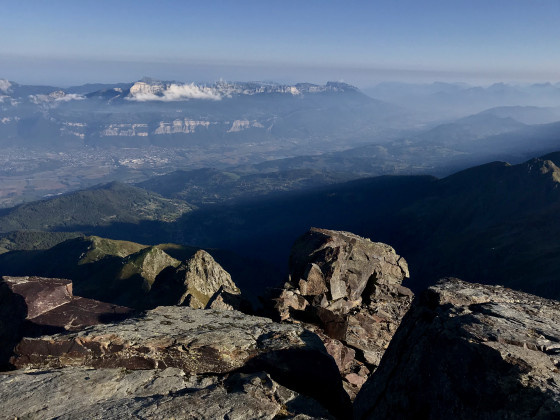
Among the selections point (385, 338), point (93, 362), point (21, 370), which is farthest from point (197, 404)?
point (385, 338)

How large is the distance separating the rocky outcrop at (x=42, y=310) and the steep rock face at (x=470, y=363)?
33.6 m

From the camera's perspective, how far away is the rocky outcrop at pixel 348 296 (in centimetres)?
3350

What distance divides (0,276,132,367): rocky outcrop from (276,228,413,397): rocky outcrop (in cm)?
2271

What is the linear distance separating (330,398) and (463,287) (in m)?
12.2

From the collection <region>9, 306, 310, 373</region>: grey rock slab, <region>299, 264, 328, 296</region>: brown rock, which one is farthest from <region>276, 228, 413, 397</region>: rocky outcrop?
<region>9, 306, 310, 373</region>: grey rock slab

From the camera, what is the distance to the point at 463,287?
25188mm

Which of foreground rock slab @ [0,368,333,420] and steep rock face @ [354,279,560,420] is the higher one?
steep rock face @ [354,279,560,420]

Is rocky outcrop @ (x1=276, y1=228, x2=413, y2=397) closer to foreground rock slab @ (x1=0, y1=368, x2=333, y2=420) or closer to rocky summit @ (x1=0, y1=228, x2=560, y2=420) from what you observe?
rocky summit @ (x1=0, y1=228, x2=560, y2=420)

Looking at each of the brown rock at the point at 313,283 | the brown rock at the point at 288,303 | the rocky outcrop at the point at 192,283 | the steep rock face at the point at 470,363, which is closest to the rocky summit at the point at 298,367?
the steep rock face at the point at 470,363

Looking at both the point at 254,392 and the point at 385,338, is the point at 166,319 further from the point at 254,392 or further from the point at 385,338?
the point at 385,338

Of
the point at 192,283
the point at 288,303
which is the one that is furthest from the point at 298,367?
the point at 192,283

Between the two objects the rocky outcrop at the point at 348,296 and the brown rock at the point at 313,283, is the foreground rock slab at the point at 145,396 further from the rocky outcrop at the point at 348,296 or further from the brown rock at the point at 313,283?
the brown rock at the point at 313,283

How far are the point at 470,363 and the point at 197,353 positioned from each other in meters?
15.7

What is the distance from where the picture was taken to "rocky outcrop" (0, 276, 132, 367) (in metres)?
41.2
